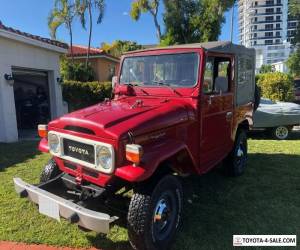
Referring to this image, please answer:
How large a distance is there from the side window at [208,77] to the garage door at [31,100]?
8.91 m

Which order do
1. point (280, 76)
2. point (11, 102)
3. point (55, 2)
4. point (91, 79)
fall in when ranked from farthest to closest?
point (55, 2) < point (91, 79) < point (280, 76) < point (11, 102)

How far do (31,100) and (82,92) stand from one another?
2945 millimetres

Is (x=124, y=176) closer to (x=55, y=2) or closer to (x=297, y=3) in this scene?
(x=55, y=2)

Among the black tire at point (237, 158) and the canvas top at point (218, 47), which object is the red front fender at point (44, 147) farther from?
the black tire at point (237, 158)

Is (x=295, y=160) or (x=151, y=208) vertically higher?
(x=151, y=208)

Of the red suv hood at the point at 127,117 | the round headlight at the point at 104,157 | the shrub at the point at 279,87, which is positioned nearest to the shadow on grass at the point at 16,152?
the red suv hood at the point at 127,117

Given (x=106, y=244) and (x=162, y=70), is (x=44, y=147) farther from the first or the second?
(x=162, y=70)

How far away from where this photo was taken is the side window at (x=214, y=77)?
4453mm

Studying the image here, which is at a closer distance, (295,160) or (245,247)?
(245,247)

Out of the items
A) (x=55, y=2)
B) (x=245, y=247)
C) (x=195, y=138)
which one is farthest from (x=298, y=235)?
(x=55, y=2)

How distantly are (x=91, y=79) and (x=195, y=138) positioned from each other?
54.2 feet

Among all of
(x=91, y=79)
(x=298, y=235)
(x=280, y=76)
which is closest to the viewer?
(x=298, y=235)

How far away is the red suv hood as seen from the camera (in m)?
3.29

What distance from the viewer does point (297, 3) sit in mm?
28453
